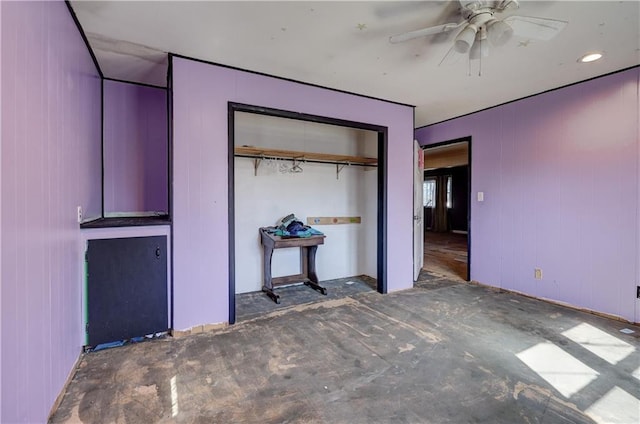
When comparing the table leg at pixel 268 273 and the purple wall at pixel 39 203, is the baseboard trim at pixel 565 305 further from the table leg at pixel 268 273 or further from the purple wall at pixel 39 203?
the purple wall at pixel 39 203

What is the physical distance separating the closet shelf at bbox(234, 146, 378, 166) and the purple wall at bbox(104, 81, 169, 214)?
909mm

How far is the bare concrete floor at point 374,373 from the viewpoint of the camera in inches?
67.7

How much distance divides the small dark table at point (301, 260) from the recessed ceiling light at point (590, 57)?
3086 mm

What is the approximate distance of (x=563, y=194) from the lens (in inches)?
137

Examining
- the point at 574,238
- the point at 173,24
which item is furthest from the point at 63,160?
the point at 574,238

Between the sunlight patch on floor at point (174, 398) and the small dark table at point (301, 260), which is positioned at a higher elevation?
the small dark table at point (301, 260)

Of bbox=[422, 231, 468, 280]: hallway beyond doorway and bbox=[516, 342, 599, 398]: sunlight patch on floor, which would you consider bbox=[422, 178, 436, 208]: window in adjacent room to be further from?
bbox=[516, 342, 599, 398]: sunlight patch on floor

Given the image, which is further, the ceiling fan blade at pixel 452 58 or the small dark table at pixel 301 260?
the small dark table at pixel 301 260

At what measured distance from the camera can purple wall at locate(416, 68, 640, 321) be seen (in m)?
3.03

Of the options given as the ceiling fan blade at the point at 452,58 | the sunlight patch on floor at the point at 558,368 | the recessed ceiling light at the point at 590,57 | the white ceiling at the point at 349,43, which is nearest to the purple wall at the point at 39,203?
the white ceiling at the point at 349,43

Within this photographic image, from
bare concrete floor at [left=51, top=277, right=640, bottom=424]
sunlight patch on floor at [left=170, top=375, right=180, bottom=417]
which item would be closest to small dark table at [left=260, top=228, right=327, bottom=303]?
bare concrete floor at [left=51, top=277, right=640, bottom=424]

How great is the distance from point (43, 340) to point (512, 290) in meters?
4.57

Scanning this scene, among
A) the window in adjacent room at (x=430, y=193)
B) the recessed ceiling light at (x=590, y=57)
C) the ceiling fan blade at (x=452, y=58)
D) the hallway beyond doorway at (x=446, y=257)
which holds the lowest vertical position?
the hallway beyond doorway at (x=446, y=257)

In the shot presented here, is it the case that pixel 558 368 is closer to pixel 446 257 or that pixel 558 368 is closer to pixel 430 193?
pixel 446 257
